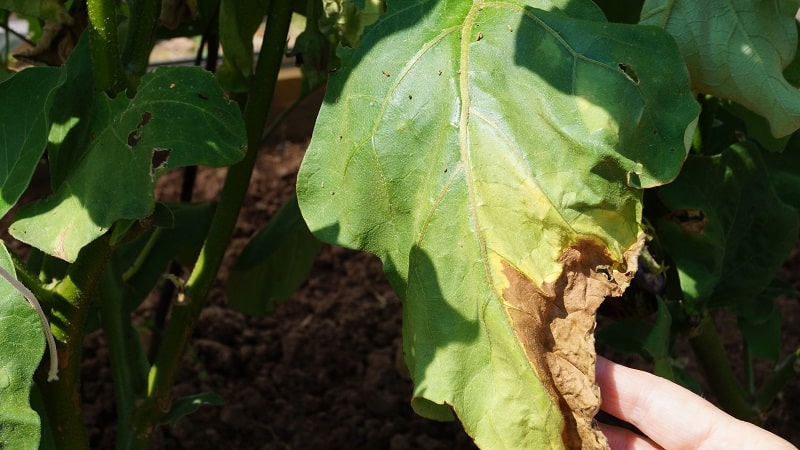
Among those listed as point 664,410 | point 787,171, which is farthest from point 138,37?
point 787,171

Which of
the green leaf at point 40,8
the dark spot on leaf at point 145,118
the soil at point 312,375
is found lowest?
the soil at point 312,375

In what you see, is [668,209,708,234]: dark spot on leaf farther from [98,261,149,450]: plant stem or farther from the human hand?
[98,261,149,450]: plant stem

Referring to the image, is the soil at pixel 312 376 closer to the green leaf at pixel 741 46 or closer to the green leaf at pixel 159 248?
the green leaf at pixel 159 248

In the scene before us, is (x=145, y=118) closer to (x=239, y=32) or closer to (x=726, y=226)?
→ (x=239, y=32)

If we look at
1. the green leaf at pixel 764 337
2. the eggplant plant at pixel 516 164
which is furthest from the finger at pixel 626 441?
the green leaf at pixel 764 337

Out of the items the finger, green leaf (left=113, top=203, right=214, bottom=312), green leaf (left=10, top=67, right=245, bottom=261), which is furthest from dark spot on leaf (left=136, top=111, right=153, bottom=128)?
the finger
